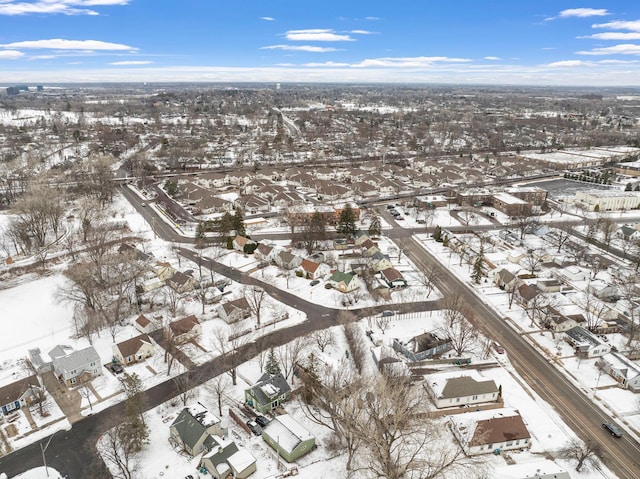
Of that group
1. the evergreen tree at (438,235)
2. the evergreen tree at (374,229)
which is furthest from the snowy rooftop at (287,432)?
the evergreen tree at (438,235)

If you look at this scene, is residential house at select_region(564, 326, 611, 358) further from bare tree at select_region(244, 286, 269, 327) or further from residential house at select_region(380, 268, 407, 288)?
bare tree at select_region(244, 286, 269, 327)

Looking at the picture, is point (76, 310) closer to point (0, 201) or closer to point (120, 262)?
point (120, 262)

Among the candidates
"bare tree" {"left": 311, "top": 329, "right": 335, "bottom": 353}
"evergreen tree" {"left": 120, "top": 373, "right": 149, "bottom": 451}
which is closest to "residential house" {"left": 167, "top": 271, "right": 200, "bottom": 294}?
"bare tree" {"left": 311, "top": 329, "right": 335, "bottom": 353}

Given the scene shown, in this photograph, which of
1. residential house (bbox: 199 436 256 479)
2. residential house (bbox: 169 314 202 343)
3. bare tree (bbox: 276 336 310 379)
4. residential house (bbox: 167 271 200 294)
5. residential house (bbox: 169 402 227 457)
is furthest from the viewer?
residential house (bbox: 167 271 200 294)

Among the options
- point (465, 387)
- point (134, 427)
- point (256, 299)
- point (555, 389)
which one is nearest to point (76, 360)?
point (134, 427)

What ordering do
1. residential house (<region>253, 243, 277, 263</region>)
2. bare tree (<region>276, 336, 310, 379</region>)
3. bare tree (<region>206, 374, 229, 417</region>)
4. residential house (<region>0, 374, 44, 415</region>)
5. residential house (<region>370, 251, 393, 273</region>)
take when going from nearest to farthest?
residential house (<region>0, 374, 44, 415</region>) < bare tree (<region>206, 374, 229, 417</region>) < bare tree (<region>276, 336, 310, 379</region>) < residential house (<region>370, 251, 393, 273</region>) < residential house (<region>253, 243, 277, 263</region>)

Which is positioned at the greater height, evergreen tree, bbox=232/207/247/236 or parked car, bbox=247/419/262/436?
evergreen tree, bbox=232/207/247/236

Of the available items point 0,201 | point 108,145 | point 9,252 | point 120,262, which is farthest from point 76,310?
point 108,145

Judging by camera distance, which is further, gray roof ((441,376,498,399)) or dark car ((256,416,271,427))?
gray roof ((441,376,498,399))
